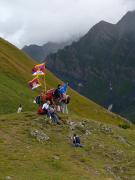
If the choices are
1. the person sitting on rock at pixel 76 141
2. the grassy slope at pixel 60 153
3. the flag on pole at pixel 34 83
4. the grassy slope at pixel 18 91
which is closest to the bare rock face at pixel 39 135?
the grassy slope at pixel 60 153

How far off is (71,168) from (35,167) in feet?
10.6

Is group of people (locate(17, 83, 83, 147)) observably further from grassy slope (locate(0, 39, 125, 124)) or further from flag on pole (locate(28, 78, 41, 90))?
grassy slope (locate(0, 39, 125, 124))

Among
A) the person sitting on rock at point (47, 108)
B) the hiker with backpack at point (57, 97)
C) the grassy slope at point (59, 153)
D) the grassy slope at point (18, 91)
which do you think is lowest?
the grassy slope at point (59, 153)

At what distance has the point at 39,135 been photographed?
156 feet

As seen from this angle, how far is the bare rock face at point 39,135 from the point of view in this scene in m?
47.1

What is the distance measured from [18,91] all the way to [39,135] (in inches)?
1756

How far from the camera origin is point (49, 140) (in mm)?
47594

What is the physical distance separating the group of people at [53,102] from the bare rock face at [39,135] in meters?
4.69

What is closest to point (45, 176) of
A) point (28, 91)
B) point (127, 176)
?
point (127, 176)

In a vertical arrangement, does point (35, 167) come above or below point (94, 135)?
below

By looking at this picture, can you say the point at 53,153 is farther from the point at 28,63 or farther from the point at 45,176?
the point at 28,63

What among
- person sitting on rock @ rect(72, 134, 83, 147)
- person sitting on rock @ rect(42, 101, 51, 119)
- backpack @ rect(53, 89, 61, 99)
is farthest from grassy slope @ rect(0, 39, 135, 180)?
backpack @ rect(53, 89, 61, 99)

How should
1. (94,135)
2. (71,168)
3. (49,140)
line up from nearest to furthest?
(71,168), (49,140), (94,135)

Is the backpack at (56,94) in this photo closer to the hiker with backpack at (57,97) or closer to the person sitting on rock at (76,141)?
the hiker with backpack at (57,97)
